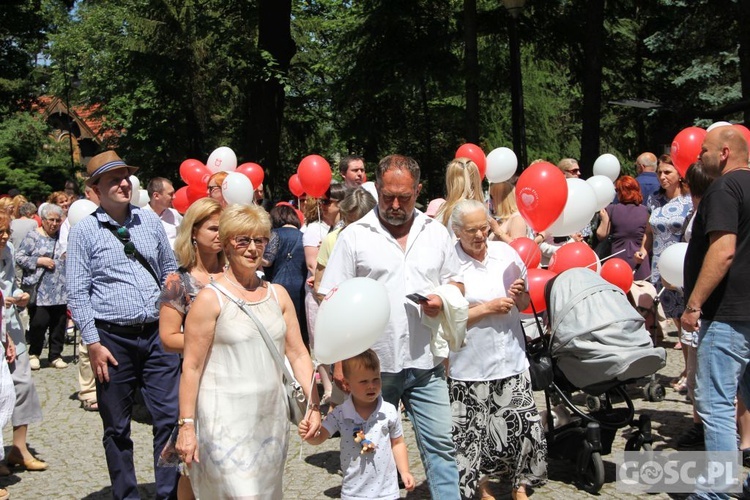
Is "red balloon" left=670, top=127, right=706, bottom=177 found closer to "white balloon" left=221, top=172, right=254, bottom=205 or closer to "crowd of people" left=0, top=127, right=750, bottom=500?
"crowd of people" left=0, top=127, right=750, bottom=500

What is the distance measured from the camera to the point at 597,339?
17.9 feet

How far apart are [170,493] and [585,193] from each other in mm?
3860

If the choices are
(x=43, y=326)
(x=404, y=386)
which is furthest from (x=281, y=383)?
(x=43, y=326)

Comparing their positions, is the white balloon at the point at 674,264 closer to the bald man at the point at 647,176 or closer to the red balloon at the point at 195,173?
the bald man at the point at 647,176

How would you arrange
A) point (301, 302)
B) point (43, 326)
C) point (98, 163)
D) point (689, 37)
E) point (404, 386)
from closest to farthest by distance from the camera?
1. point (404, 386)
2. point (98, 163)
3. point (301, 302)
4. point (43, 326)
5. point (689, 37)

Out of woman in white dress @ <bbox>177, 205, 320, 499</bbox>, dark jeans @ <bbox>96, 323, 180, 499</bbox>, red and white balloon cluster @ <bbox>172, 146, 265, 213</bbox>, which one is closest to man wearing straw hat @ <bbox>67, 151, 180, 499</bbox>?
dark jeans @ <bbox>96, 323, 180, 499</bbox>

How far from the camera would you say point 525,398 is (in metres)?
5.20

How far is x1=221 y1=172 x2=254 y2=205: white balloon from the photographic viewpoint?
8000 millimetres

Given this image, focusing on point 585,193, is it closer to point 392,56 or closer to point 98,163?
point 98,163

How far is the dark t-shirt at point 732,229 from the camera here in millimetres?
4684

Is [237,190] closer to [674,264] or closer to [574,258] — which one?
[574,258]

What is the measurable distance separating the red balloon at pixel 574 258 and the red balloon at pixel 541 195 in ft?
1.32

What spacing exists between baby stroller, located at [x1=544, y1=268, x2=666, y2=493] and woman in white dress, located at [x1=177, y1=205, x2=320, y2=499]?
92.2 inches

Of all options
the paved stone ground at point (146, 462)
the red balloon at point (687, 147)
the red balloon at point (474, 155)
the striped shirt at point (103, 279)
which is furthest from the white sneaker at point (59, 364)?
the red balloon at point (687, 147)
